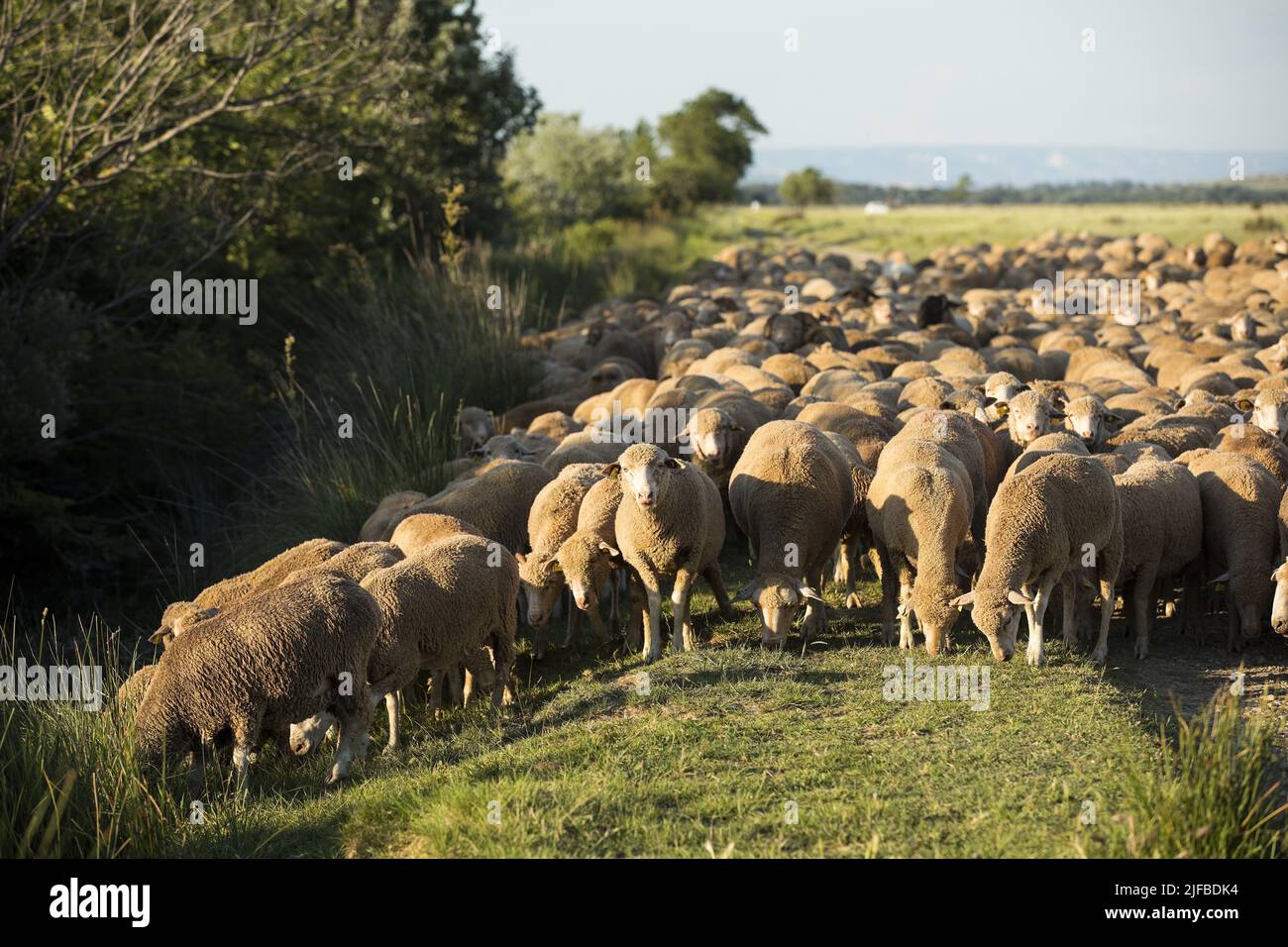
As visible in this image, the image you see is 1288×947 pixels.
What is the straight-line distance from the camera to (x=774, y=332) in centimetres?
1980

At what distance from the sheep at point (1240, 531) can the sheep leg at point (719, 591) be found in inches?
145

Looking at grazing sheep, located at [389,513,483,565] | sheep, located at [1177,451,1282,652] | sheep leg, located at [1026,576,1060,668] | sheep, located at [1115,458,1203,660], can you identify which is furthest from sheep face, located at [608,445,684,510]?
sheep, located at [1177,451,1282,652]

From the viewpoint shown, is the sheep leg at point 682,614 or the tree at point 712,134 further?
the tree at point 712,134

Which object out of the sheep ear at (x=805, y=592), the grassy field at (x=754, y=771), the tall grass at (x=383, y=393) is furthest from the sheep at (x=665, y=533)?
the tall grass at (x=383, y=393)

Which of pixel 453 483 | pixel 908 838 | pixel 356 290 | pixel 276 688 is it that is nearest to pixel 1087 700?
pixel 908 838

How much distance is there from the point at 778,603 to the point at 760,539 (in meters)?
0.96

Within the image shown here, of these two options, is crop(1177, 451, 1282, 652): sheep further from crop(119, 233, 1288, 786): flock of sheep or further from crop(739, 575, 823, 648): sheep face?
crop(739, 575, 823, 648): sheep face

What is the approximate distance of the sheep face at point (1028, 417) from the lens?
39.9 feet

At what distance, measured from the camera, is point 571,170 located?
56156mm

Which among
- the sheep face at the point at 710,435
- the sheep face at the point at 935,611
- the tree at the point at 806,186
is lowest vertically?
the sheep face at the point at 935,611

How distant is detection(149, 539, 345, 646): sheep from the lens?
904 centimetres

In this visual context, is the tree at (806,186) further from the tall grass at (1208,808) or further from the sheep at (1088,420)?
the tall grass at (1208,808)

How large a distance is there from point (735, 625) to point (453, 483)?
10.1 ft

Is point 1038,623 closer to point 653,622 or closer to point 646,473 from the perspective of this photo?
point 653,622
